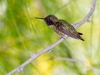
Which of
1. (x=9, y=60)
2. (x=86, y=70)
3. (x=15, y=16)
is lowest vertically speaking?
(x=86, y=70)

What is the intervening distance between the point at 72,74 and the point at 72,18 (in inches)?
10.2

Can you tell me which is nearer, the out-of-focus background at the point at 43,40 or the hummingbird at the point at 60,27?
the hummingbird at the point at 60,27

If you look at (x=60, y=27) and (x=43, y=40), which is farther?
(x=43, y=40)

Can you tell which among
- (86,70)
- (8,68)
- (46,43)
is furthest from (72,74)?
(8,68)

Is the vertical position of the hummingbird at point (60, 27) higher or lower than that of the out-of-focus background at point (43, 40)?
lower

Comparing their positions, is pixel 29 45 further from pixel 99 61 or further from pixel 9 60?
pixel 99 61

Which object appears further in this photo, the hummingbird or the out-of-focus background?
the out-of-focus background

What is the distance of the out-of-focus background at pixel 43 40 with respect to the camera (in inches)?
36.9

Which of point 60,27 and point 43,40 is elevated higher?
A: point 43,40

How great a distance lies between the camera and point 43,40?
988 millimetres

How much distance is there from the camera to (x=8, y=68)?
0.95 metres

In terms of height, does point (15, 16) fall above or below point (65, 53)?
above

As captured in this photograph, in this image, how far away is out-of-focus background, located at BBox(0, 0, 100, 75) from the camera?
938 millimetres

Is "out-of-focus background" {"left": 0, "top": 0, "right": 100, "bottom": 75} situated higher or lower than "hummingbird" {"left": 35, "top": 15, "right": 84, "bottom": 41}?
higher
